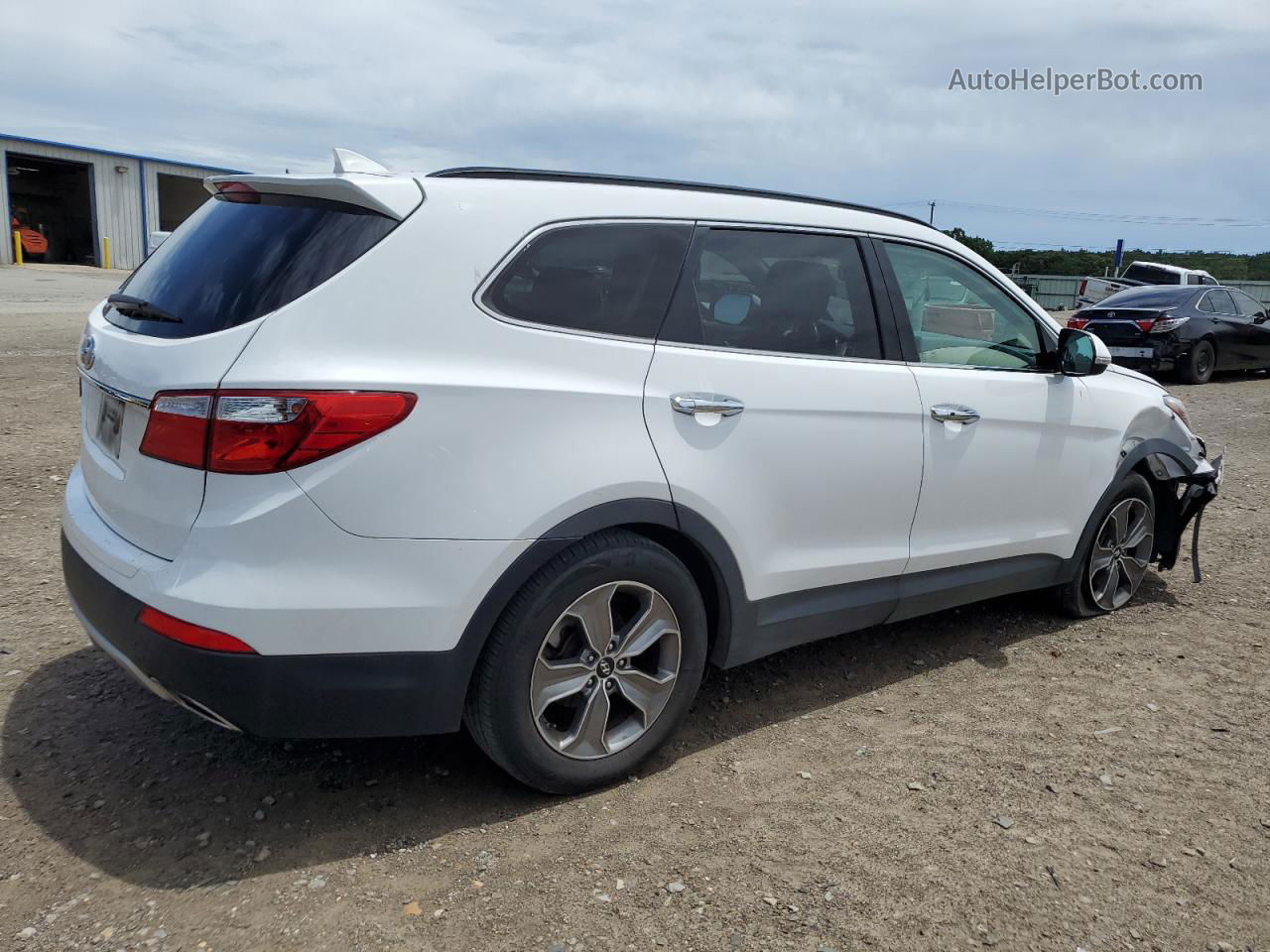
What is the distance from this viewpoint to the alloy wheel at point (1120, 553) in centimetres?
479

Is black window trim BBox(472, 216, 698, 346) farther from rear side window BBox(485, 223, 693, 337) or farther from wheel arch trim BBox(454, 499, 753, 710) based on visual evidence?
wheel arch trim BBox(454, 499, 753, 710)

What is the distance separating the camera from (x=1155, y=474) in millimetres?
4844

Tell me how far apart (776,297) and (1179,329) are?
516 inches

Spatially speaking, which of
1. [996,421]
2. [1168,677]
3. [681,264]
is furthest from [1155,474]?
[681,264]

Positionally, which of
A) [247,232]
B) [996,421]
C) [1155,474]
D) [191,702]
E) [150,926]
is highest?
[247,232]

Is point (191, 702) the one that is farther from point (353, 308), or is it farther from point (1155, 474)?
point (1155, 474)

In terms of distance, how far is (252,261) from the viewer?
2.74 m

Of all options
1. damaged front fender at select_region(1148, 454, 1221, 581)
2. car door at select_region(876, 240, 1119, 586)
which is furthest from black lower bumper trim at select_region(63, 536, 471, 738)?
damaged front fender at select_region(1148, 454, 1221, 581)

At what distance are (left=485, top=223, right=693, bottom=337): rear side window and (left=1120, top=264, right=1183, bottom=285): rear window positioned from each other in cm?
2547

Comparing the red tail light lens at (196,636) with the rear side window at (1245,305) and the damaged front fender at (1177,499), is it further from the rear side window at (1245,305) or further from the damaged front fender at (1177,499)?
the rear side window at (1245,305)

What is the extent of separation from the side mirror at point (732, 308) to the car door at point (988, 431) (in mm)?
728

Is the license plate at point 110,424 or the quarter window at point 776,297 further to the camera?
the quarter window at point 776,297

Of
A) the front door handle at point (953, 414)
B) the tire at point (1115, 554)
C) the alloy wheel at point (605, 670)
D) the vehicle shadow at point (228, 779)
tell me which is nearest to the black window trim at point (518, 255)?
the alloy wheel at point (605, 670)

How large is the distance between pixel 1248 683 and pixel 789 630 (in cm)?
209
